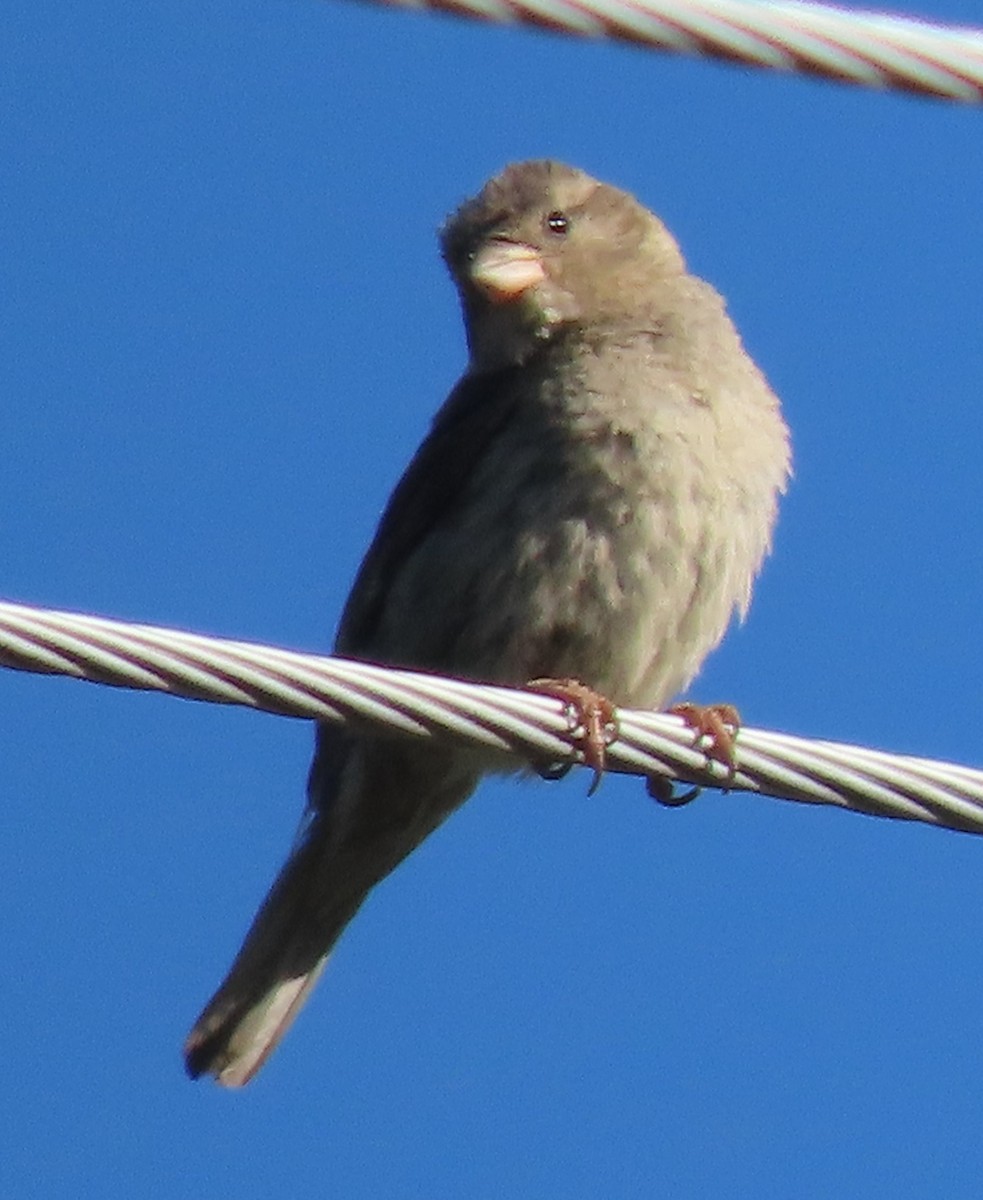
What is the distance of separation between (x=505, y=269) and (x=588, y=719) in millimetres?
2027

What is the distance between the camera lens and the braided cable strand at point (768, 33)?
347cm

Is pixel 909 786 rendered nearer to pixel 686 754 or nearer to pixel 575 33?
pixel 686 754

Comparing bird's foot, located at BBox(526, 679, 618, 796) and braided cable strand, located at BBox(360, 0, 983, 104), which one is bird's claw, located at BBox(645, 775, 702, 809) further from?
braided cable strand, located at BBox(360, 0, 983, 104)

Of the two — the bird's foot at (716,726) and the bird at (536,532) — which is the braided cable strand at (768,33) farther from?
the bird at (536,532)

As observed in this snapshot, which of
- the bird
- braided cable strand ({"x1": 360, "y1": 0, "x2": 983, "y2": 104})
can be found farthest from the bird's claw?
braided cable strand ({"x1": 360, "y1": 0, "x2": 983, "y2": 104})

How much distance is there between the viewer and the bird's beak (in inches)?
262

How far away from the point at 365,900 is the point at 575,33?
3.55 meters

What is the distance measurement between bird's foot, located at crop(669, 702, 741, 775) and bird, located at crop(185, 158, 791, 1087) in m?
0.34

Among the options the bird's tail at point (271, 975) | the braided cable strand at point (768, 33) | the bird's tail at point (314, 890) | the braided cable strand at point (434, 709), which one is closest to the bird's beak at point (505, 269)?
the bird's tail at point (314, 890)

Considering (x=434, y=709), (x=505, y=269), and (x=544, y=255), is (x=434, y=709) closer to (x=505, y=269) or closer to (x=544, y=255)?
(x=505, y=269)

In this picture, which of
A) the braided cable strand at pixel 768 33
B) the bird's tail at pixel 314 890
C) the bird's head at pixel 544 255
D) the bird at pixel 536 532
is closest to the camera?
the braided cable strand at pixel 768 33

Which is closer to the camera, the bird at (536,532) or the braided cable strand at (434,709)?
the braided cable strand at (434,709)

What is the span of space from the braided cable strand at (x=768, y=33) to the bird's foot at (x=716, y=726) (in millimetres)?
1154

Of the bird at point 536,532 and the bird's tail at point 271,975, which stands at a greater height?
the bird at point 536,532
